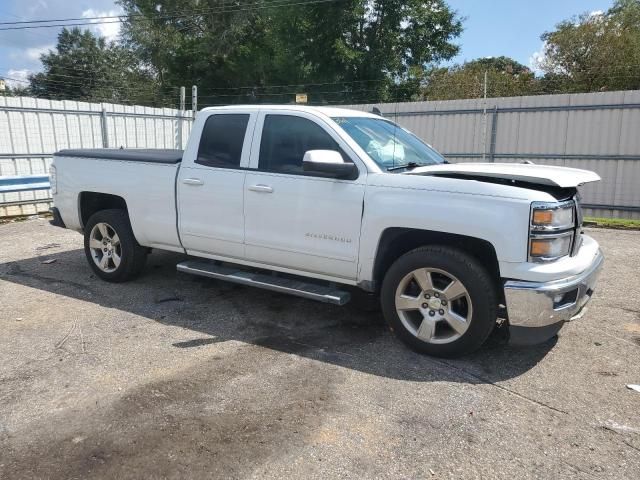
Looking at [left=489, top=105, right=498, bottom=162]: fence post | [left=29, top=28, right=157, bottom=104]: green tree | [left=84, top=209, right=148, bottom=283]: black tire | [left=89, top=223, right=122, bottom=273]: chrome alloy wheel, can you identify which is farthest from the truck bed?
[left=29, top=28, right=157, bottom=104]: green tree

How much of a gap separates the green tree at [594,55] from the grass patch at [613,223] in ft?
61.6

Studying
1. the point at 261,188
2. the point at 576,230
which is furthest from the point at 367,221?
the point at 576,230

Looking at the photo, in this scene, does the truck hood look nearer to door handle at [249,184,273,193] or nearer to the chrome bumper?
the chrome bumper

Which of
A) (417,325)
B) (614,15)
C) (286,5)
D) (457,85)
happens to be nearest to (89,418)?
(417,325)

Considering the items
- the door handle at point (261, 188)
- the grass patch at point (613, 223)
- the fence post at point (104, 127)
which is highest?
the fence post at point (104, 127)

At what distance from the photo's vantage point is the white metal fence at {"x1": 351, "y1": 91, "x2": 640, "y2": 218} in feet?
37.4

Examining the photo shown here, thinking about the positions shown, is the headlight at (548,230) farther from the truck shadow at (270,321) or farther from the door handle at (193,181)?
the door handle at (193,181)

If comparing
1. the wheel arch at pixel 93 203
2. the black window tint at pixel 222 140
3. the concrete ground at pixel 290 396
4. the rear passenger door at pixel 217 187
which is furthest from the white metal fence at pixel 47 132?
the black window tint at pixel 222 140

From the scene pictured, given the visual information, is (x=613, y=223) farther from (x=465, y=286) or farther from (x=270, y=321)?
(x=270, y=321)

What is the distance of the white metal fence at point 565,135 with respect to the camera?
11391 millimetres

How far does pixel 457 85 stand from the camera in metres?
28.8

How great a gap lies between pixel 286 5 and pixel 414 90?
7.58 m

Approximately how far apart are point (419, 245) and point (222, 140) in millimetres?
2232

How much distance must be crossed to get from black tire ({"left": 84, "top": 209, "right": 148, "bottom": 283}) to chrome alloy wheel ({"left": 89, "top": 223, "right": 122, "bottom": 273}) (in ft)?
0.11
